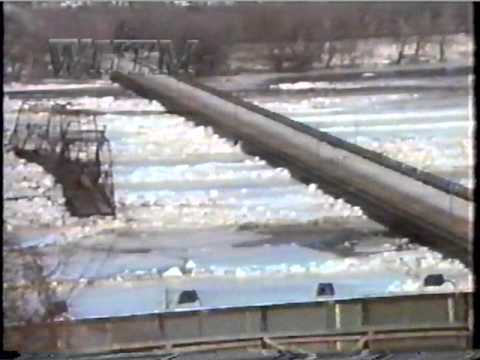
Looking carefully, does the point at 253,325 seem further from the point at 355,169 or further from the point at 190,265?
the point at 355,169

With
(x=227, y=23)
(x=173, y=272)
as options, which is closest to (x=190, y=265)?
(x=173, y=272)

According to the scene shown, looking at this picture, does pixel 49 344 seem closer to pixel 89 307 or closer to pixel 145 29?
pixel 89 307

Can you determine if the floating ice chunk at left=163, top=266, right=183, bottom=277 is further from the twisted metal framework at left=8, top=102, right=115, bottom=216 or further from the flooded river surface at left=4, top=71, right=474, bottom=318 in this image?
the twisted metal framework at left=8, top=102, right=115, bottom=216

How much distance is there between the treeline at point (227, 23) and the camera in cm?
155

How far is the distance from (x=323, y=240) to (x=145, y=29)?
476 mm

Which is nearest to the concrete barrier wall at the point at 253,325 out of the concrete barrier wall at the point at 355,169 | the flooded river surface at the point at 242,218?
the flooded river surface at the point at 242,218

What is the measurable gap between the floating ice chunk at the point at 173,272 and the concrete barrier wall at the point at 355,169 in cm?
26

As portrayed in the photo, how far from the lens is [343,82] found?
5.26 feet

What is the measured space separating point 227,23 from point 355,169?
1.11 feet

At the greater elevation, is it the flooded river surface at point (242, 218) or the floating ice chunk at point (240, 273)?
the flooded river surface at point (242, 218)

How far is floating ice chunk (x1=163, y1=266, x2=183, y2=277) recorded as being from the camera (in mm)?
1558

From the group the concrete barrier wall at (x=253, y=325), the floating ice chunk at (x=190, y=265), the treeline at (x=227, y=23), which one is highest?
the treeline at (x=227, y=23)

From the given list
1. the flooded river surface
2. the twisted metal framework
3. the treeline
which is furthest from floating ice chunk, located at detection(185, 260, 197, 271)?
the treeline

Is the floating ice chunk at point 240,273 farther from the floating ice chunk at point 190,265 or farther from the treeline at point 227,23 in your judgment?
the treeline at point 227,23
